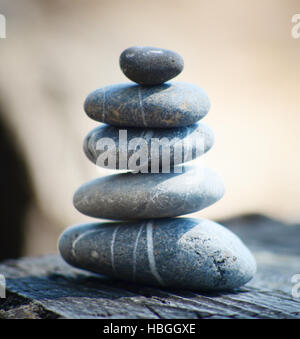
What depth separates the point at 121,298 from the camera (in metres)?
2.99

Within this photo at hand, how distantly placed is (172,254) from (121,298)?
1.63 ft

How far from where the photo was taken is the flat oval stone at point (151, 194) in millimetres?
3244

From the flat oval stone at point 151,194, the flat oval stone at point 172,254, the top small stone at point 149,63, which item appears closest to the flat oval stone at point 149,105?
the top small stone at point 149,63

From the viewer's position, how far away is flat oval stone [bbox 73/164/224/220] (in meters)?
3.24

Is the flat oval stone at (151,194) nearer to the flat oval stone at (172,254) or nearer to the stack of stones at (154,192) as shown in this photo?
the stack of stones at (154,192)

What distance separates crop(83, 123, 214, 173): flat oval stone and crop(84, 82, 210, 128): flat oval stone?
80mm

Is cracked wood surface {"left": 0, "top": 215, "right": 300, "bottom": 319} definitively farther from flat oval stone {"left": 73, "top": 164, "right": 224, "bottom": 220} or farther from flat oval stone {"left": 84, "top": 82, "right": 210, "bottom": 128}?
flat oval stone {"left": 84, "top": 82, "right": 210, "bottom": 128}

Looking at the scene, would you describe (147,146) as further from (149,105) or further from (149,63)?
(149,63)

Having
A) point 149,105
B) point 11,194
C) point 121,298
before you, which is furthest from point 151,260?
point 11,194

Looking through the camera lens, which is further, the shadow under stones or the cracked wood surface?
the shadow under stones

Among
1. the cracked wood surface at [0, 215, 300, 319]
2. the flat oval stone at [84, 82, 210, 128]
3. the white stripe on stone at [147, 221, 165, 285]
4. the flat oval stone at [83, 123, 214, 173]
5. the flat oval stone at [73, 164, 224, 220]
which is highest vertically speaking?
the flat oval stone at [84, 82, 210, 128]

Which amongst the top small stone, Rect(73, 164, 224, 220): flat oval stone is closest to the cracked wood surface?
Rect(73, 164, 224, 220): flat oval stone

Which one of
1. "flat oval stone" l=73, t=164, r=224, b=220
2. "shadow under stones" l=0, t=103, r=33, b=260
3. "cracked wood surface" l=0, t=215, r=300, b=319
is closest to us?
"cracked wood surface" l=0, t=215, r=300, b=319

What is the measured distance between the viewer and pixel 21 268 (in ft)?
14.4
